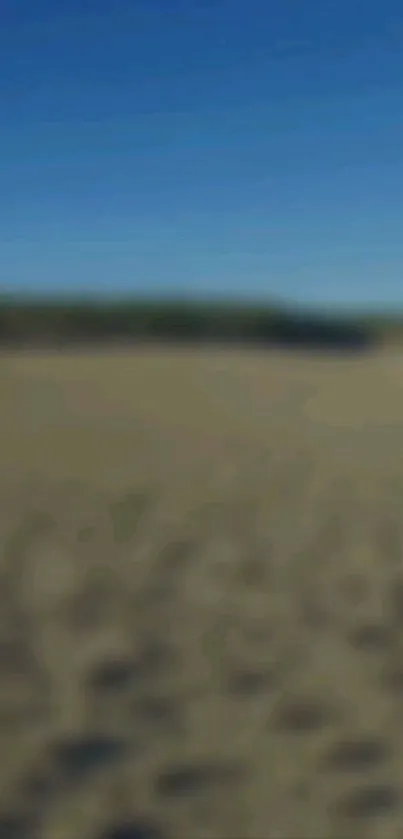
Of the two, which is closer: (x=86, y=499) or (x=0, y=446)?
(x=86, y=499)

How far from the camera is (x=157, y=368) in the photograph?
12609 mm

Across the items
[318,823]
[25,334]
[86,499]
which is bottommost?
[318,823]

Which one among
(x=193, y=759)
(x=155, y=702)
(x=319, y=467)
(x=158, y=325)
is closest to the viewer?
(x=193, y=759)

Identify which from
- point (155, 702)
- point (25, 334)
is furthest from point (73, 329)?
point (155, 702)

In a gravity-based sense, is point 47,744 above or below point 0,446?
below

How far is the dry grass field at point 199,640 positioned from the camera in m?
2.32

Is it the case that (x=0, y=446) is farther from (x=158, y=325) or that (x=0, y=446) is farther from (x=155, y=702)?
(x=158, y=325)

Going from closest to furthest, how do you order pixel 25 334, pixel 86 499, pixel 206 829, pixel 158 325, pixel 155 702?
pixel 206 829 < pixel 155 702 < pixel 86 499 < pixel 25 334 < pixel 158 325

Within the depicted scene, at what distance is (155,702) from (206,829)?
2.12ft

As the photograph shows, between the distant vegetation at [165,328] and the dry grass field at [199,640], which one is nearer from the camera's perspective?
the dry grass field at [199,640]

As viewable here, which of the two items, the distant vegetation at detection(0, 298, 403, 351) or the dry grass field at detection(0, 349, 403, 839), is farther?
the distant vegetation at detection(0, 298, 403, 351)

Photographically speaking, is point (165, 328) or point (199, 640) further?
point (165, 328)

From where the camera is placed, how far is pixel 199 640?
129 inches

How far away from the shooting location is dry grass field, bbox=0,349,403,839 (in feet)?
7.61
